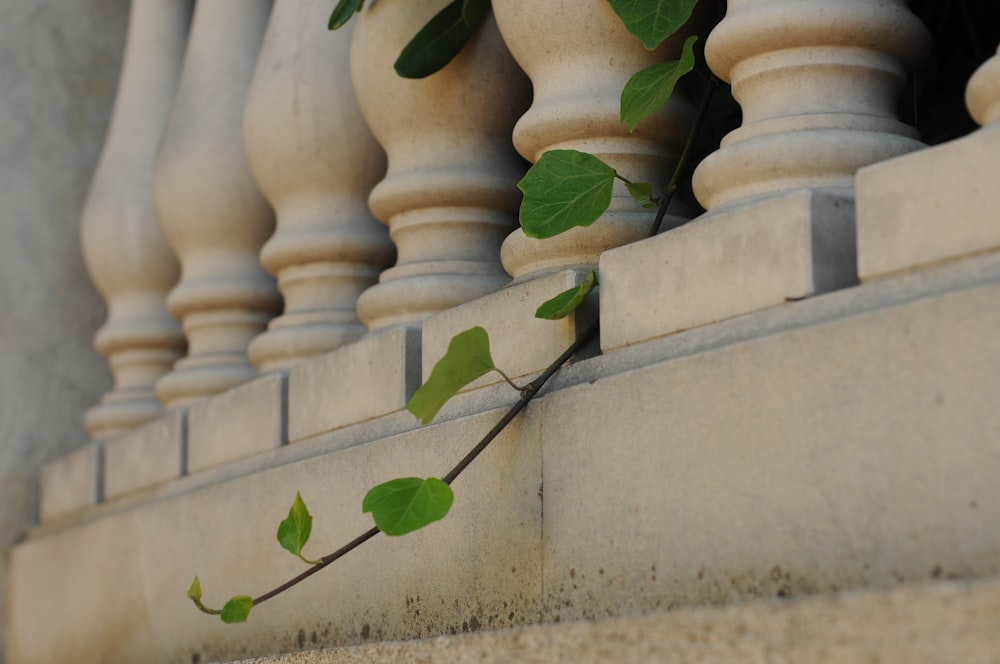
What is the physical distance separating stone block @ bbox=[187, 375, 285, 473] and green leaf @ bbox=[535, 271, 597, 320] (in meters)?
0.70

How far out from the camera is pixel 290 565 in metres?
1.75

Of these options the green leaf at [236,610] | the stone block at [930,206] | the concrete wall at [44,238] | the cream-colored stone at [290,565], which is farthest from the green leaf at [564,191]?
the concrete wall at [44,238]

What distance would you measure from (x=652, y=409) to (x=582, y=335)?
0.18 metres

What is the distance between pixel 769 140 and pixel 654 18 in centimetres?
17

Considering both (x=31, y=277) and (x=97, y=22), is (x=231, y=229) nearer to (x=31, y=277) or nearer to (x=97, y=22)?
(x=31, y=277)

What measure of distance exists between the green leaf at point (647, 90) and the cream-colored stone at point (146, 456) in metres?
1.14

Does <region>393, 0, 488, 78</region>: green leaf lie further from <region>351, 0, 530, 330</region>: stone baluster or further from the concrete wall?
the concrete wall

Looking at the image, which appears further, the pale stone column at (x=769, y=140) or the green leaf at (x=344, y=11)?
the green leaf at (x=344, y=11)

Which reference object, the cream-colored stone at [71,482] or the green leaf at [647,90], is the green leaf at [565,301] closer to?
the green leaf at [647,90]

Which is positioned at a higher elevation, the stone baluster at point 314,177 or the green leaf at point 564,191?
the stone baluster at point 314,177

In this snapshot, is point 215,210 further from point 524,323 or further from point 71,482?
point 524,323

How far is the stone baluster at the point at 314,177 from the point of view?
1922mm

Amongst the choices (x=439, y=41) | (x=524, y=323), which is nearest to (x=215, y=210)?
(x=439, y=41)

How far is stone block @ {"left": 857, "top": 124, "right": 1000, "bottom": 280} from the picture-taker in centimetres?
93
